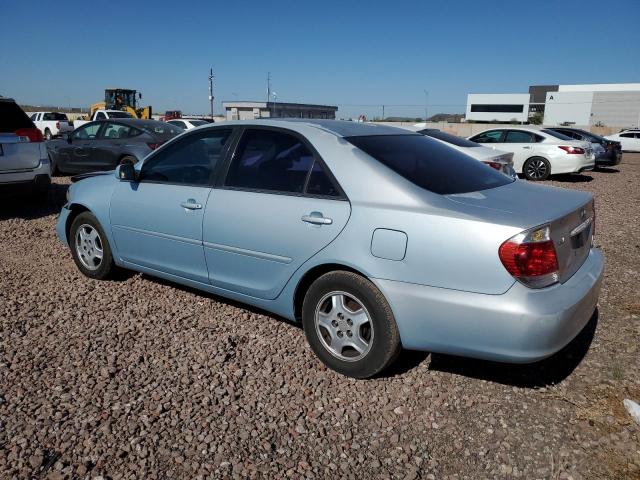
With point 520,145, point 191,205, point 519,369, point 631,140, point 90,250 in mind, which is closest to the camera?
point 519,369

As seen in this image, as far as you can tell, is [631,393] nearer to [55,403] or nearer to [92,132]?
[55,403]

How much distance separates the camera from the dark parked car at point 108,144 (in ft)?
34.0

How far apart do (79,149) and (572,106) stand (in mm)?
72118

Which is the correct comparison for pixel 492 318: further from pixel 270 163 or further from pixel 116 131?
pixel 116 131

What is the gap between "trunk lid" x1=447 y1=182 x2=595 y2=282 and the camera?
2750 mm

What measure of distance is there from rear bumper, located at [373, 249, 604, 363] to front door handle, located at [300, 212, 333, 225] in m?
0.49

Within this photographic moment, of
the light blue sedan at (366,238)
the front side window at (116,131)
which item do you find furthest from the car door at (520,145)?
the light blue sedan at (366,238)

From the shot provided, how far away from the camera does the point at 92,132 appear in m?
11.1

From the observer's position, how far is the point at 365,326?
3.10 meters

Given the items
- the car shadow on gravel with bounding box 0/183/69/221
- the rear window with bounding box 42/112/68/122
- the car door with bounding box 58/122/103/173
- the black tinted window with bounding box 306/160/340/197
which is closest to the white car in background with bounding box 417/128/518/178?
the black tinted window with bounding box 306/160/340/197

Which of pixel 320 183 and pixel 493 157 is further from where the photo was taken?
pixel 493 157

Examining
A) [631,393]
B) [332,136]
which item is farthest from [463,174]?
[631,393]

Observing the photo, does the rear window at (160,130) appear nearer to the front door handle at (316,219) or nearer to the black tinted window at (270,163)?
the black tinted window at (270,163)

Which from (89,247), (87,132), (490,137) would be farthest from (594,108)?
(89,247)
